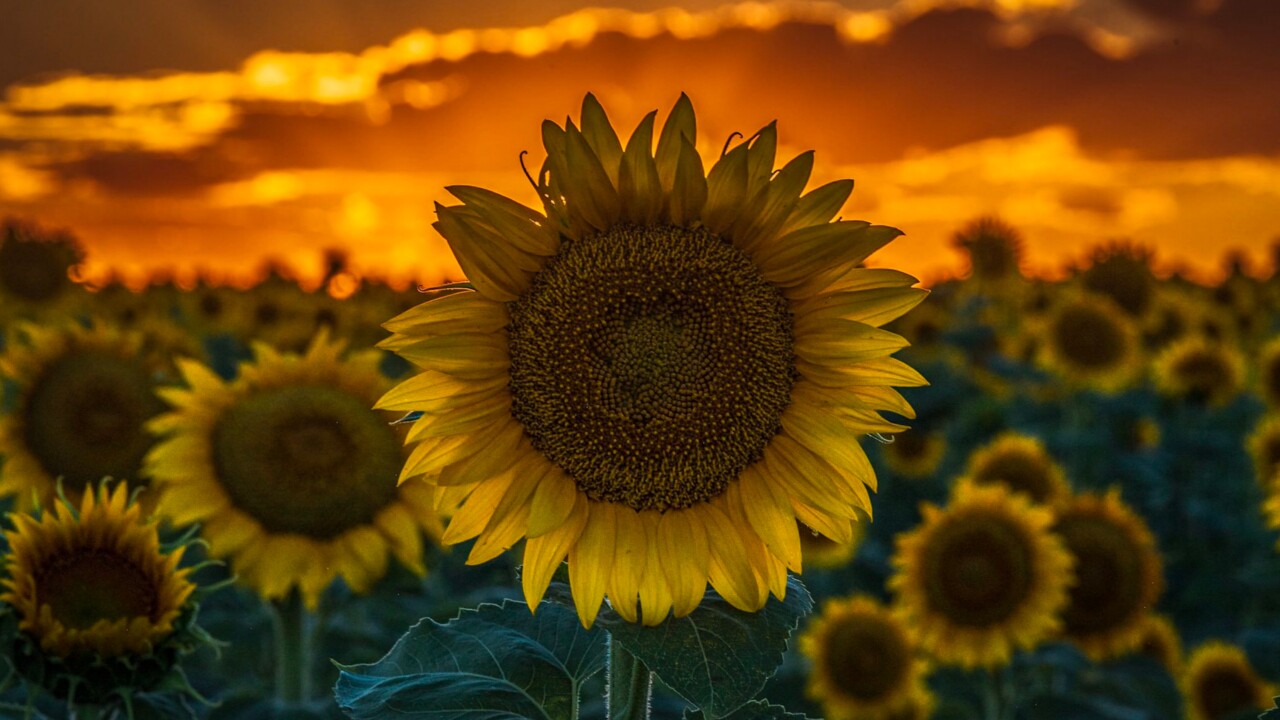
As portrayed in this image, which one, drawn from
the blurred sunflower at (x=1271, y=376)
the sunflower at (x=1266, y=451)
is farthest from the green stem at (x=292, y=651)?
the blurred sunflower at (x=1271, y=376)

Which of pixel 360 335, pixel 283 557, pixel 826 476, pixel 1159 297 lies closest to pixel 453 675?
pixel 826 476

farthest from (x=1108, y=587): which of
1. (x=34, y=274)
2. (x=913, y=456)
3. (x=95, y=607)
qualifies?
(x=34, y=274)

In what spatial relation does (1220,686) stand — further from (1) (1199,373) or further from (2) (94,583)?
(2) (94,583)

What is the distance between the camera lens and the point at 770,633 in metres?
2.39

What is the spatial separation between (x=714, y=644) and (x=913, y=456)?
26.2ft

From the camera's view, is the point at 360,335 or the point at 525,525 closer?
the point at 525,525

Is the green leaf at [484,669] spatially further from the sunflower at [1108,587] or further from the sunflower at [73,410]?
the sunflower at [1108,587]

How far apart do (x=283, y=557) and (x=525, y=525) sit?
2665mm

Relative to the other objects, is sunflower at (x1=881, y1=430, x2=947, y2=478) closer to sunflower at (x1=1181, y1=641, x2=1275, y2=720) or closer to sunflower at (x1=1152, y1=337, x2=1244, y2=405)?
sunflower at (x1=1152, y1=337, x2=1244, y2=405)

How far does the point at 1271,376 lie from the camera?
31.7ft

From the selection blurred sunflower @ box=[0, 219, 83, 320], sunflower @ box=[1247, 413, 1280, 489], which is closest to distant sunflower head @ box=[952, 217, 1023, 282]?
sunflower @ box=[1247, 413, 1280, 489]

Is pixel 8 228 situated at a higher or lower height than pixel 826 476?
higher

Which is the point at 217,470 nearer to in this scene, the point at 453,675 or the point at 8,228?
the point at 453,675

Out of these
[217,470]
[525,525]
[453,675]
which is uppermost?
[217,470]
